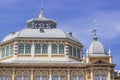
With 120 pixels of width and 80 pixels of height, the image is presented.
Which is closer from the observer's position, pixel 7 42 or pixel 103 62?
pixel 103 62

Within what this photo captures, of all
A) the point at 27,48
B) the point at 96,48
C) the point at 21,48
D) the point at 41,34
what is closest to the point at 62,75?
the point at 96,48

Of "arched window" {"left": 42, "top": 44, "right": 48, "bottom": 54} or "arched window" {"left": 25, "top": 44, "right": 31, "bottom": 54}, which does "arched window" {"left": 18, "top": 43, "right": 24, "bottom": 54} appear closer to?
"arched window" {"left": 25, "top": 44, "right": 31, "bottom": 54}

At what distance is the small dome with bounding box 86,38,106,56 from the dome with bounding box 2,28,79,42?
21.8ft

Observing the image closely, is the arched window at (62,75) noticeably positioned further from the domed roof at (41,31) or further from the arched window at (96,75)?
the domed roof at (41,31)

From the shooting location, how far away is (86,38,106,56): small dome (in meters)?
111

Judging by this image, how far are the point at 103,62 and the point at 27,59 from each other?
1882 cm

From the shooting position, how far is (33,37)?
11494 cm

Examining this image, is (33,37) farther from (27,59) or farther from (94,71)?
(94,71)

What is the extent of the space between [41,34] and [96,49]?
1476 centimetres

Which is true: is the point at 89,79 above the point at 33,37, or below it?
below

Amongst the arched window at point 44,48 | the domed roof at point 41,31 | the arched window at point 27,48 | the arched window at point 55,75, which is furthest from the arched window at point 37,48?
the arched window at point 55,75

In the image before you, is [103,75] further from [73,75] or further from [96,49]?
[96,49]

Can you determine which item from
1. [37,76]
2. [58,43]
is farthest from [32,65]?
[58,43]

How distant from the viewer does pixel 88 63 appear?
10869 centimetres
